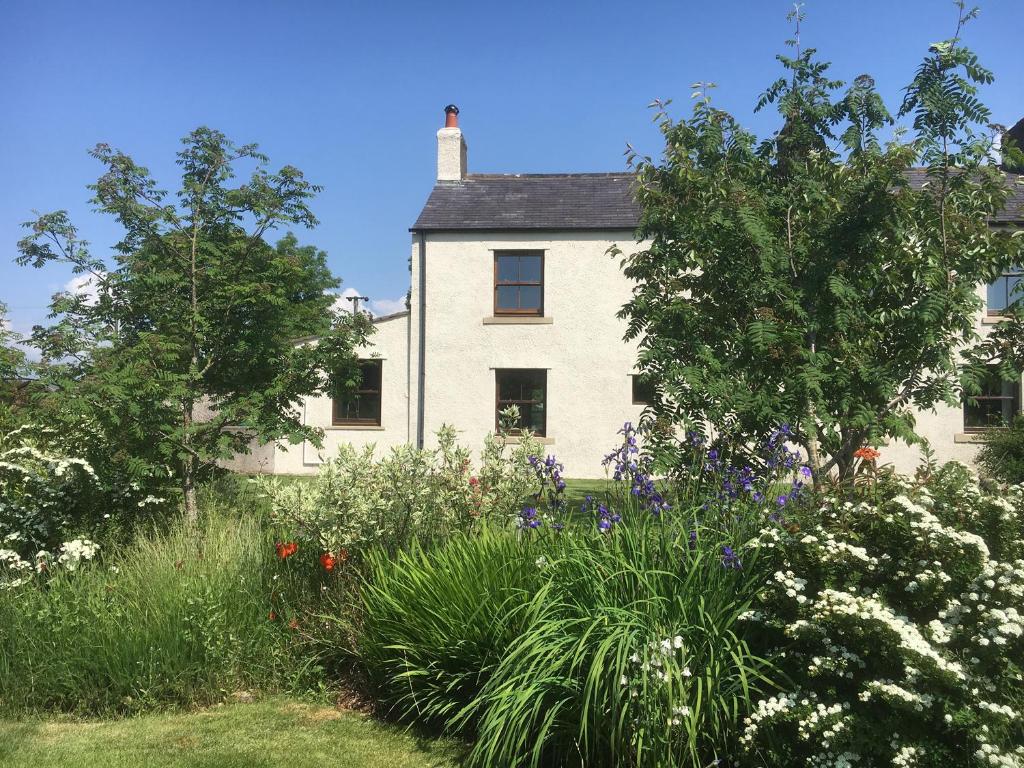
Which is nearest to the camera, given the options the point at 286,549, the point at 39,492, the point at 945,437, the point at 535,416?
the point at 286,549

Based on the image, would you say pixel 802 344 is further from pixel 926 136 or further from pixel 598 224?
pixel 598 224

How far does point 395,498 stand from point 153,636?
183 centimetres

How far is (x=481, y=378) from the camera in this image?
19109mm

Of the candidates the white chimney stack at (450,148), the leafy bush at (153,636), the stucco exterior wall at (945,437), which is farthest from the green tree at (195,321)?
the stucco exterior wall at (945,437)

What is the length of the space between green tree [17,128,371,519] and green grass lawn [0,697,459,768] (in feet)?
10.5

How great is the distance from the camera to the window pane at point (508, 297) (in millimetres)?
19453

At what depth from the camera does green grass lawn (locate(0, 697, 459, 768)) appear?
4.14m

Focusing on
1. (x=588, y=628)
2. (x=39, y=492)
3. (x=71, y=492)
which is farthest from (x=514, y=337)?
(x=588, y=628)

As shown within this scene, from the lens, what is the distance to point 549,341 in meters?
19.0

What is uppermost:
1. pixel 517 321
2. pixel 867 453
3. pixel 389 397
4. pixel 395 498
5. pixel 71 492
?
pixel 517 321

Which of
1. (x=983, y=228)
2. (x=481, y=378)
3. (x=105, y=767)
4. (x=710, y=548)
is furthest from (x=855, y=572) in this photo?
(x=481, y=378)

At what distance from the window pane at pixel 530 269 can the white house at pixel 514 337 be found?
0.08 ft

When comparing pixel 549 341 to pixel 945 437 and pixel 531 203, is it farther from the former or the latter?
pixel 945 437

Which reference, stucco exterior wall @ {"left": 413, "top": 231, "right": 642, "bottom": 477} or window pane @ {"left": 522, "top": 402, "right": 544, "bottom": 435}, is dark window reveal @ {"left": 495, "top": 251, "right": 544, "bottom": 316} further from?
window pane @ {"left": 522, "top": 402, "right": 544, "bottom": 435}
